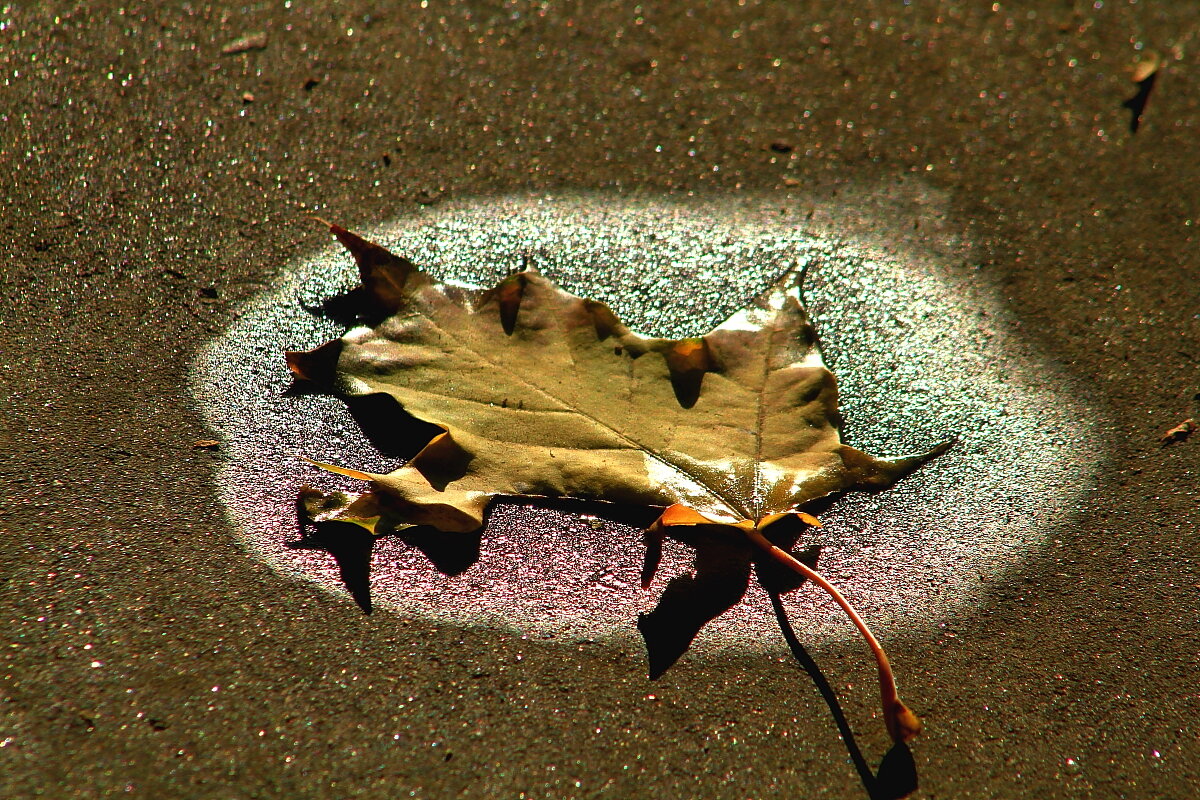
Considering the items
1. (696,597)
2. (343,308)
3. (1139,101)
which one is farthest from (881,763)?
(1139,101)

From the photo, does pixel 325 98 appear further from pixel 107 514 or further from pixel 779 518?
pixel 779 518

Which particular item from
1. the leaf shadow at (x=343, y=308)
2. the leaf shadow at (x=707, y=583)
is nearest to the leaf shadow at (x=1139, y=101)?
the leaf shadow at (x=707, y=583)

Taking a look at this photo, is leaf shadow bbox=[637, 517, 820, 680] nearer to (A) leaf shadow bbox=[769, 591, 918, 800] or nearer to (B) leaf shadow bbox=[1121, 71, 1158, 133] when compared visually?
(A) leaf shadow bbox=[769, 591, 918, 800]

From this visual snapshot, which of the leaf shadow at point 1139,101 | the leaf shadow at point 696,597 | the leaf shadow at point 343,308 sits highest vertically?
the leaf shadow at point 1139,101

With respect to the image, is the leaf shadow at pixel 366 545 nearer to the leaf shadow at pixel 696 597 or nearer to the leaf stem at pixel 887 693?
the leaf shadow at pixel 696 597

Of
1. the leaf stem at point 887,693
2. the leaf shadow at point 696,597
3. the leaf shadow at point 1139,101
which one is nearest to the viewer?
the leaf stem at point 887,693

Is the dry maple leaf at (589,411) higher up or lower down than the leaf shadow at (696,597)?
higher up

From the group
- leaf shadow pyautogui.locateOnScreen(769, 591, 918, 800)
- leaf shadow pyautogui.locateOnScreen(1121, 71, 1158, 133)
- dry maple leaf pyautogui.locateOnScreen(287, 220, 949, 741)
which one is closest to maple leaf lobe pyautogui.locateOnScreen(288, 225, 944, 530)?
dry maple leaf pyautogui.locateOnScreen(287, 220, 949, 741)
